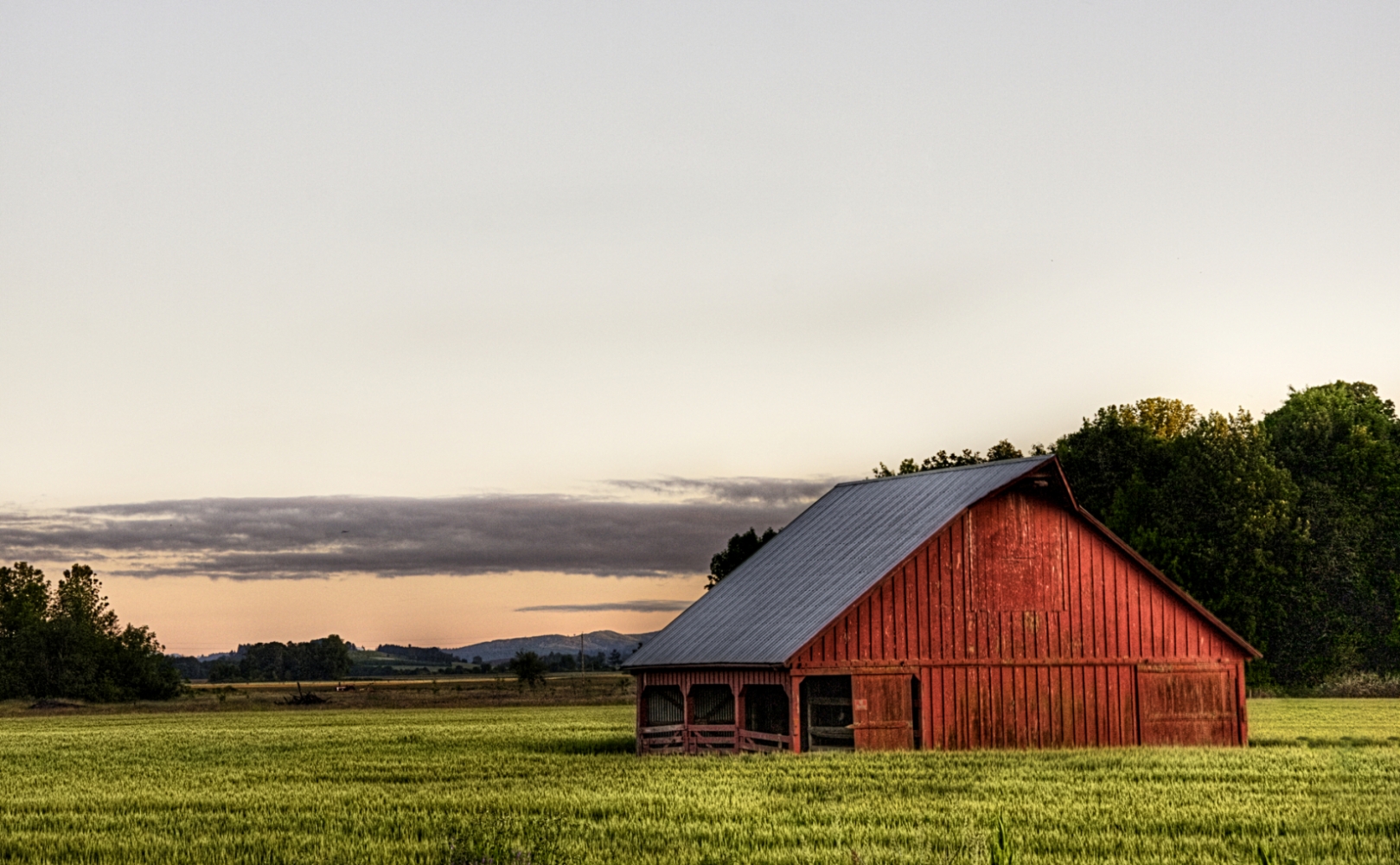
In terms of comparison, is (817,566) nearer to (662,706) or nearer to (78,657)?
(662,706)

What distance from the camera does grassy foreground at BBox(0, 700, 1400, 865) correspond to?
19750mm

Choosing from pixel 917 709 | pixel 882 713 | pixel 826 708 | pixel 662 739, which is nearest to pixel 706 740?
pixel 662 739

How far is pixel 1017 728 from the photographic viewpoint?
38500 mm

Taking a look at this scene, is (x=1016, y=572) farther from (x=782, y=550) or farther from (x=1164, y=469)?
(x=1164, y=469)

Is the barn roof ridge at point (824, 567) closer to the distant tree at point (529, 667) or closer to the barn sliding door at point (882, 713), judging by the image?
the barn sliding door at point (882, 713)

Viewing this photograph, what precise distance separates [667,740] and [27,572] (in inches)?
4749

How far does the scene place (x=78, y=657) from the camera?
12562cm

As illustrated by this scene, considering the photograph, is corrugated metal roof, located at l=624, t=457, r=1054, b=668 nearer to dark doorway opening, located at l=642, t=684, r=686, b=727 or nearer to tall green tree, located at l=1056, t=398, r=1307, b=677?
dark doorway opening, located at l=642, t=684, r=686, b=727

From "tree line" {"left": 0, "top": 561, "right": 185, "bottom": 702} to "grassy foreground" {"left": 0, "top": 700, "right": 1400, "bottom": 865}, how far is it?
87375 mm

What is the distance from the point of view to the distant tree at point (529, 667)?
138 metres

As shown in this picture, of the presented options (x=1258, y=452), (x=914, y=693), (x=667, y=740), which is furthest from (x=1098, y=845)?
(x=1258, y=452)

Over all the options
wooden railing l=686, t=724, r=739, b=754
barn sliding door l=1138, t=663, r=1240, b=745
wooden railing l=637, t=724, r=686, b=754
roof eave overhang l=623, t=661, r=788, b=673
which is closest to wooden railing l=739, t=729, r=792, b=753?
wooden railing l=686, t=724, r=739, b=754

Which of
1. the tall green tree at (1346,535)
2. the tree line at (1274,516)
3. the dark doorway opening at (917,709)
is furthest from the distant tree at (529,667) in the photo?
the dark doorway opening at (917,709)

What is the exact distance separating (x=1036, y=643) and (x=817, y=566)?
6406 mm
